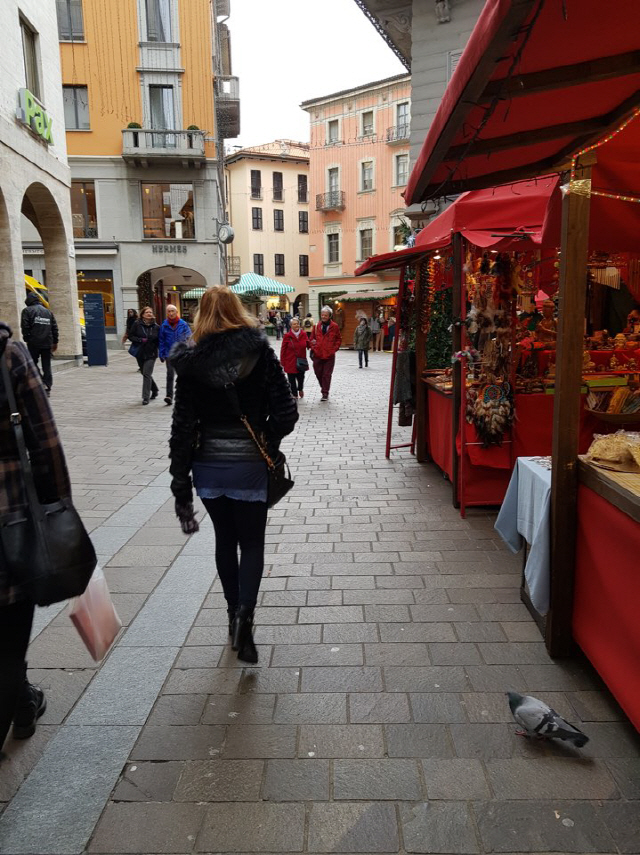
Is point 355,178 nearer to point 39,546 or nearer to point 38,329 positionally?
point 38,329

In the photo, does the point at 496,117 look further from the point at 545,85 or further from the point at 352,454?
the point at 352,454

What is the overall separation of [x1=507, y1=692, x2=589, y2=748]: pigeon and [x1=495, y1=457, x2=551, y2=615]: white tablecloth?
2.29ft

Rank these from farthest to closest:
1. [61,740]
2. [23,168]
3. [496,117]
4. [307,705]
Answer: [23,168] → [496,117] → [307,705] → [61,740]

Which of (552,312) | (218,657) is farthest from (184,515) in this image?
(552,312)

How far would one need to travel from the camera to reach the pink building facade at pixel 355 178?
36375mm

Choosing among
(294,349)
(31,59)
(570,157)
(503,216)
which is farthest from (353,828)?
(31,59)

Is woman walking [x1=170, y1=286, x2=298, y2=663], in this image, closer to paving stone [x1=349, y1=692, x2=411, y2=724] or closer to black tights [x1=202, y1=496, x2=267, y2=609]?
black tights [x1=202, y1=496, x2=267, y2=609]

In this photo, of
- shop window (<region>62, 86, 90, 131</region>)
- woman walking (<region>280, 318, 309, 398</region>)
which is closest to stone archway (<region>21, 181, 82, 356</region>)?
woman walking (<region>280, 318, 309, 398</region>)

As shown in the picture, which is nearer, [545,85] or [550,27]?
[550,27]

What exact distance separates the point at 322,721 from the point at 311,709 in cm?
10

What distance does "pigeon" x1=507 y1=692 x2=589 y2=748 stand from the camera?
2.34 m

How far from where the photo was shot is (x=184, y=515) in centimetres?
305

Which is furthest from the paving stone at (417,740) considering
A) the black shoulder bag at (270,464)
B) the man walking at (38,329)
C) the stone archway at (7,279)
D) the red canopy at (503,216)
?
the stone archway at (7,279)

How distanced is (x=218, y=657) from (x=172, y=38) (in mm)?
28742
